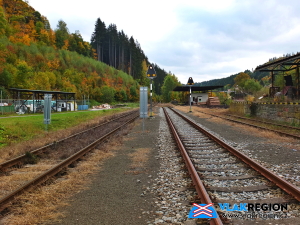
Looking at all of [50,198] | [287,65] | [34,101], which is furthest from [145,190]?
[34,101]

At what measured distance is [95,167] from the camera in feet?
21.3

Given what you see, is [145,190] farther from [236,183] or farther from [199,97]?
[199,97]

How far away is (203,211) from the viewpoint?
349 cm

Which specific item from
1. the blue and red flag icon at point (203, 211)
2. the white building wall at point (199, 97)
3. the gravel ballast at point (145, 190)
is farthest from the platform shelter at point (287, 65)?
the white building wall at point (199, 97)

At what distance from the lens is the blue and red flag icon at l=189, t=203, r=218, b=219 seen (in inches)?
129

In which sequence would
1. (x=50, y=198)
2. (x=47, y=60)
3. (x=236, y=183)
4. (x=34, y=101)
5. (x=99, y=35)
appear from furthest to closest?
(x=99, y=35) → (x=47, y=60) → (x=34, y=101) → (x=236, y=183) → (x=50, y=198)

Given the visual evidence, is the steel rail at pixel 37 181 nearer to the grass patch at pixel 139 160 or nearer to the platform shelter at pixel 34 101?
the grass patch at pixel 139 160

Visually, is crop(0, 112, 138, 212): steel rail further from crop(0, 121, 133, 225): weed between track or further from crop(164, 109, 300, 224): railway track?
crop(164, 109, 300, 224): railway track

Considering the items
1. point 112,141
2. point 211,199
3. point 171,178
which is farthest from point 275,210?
point 112,141

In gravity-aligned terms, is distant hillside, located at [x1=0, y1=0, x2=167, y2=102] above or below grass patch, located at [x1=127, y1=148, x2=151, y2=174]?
above

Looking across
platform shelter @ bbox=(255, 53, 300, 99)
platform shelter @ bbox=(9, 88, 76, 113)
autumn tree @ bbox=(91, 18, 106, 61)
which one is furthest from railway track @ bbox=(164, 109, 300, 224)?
autumn tree @ bbox=(91, 18, 106, 61)

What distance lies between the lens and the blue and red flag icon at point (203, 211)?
328 centimetres

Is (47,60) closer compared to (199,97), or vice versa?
(47,60)

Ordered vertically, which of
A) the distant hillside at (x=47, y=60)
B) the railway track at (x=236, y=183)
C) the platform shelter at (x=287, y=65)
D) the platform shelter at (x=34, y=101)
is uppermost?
the distant hillside at (x=47, y=60)
